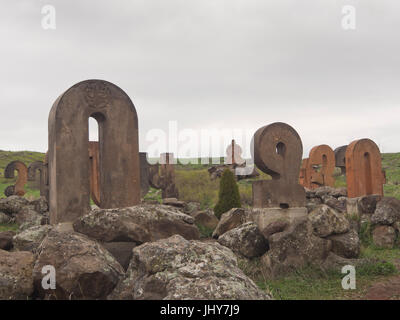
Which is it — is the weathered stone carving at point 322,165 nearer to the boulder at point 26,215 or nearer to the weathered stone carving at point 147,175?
the weathered stone carving at point 147,175

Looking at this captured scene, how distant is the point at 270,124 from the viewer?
25.7ft

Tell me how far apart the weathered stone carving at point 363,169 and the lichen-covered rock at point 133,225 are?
6789 mm

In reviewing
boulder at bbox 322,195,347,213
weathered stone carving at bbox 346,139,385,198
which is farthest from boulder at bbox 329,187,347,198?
weathered stone carving at bbox 346,139,385,198

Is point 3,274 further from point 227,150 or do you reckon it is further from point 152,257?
point 227,150

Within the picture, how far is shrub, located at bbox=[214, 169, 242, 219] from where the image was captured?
40.5 ft

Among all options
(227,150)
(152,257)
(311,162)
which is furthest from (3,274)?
(227,150)

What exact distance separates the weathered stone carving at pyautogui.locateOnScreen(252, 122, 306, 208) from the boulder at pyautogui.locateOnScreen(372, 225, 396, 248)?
2459 millimetres

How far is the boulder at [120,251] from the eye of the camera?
5055 millimetres

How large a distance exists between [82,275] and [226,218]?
18.8ft

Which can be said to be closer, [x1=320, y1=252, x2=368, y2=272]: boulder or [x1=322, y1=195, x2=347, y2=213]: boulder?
[x1=320, y1=252, x2=368, y2=272]: boulder

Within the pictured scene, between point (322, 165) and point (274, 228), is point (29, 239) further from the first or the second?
point (322, 165)

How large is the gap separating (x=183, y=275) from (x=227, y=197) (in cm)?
898

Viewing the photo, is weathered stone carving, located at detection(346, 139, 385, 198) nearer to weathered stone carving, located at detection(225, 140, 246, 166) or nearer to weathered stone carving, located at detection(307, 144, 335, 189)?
weathered stone carving, located at detection(307, 144, 335, 189)

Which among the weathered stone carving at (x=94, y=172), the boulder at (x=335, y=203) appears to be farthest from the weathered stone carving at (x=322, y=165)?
the weathered stone carving at (x=94, y=172)
